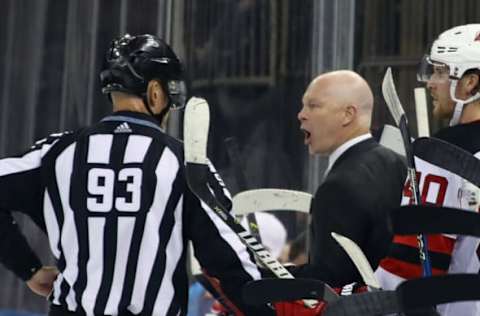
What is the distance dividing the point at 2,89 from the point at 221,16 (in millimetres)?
931

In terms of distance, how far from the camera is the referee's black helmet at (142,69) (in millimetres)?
3846

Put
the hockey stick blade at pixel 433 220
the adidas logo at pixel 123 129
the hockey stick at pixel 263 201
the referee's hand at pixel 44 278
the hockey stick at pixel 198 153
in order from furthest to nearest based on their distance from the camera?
the hockey stick at pixel 263 201
the referee's hand at pixel 44 278
the adidas logo at pixel 123 129
the hockey stick at pixel 198 153
the hockey stick blade at pixel 433 220

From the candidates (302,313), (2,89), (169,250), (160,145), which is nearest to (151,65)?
(160,145)

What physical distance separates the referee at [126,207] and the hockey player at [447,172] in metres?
0.40

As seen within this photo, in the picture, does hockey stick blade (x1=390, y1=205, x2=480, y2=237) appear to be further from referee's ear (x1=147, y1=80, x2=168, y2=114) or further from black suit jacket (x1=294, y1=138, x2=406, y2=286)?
black suit jacket (x1=294, y1=138, x2=406, y2=286)

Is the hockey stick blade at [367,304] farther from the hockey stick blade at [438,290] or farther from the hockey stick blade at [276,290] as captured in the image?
the hockey stick blade at [438,290]

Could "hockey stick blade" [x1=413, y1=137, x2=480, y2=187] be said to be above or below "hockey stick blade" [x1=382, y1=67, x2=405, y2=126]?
below

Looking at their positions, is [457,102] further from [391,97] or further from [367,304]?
[367,304]

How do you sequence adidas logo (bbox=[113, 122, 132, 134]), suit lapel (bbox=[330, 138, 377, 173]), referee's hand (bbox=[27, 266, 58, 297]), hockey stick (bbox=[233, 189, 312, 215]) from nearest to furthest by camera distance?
adidas logo (bbox=[113, 122, 132, 134])
referee's hand (bbox=[27, 266, 58, 297])
suit lapel (bbox=[330, 138, 377, 173])
hockey stick (bbox=[233, 189, 312, 215])

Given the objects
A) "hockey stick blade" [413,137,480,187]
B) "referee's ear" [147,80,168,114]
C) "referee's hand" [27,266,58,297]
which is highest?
"referee's ear" [147,80,168,114]

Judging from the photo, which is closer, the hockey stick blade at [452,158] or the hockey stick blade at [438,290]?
the hockey stick blade at [438,290]

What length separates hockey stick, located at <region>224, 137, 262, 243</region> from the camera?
4.73 meters

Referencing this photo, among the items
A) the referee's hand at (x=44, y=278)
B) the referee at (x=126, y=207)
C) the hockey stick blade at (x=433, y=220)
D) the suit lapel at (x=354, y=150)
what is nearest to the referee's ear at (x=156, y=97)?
the referee at (x=126, y=207)

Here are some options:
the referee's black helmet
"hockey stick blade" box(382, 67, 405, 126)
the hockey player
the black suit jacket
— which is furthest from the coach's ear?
the referee's black helmet
